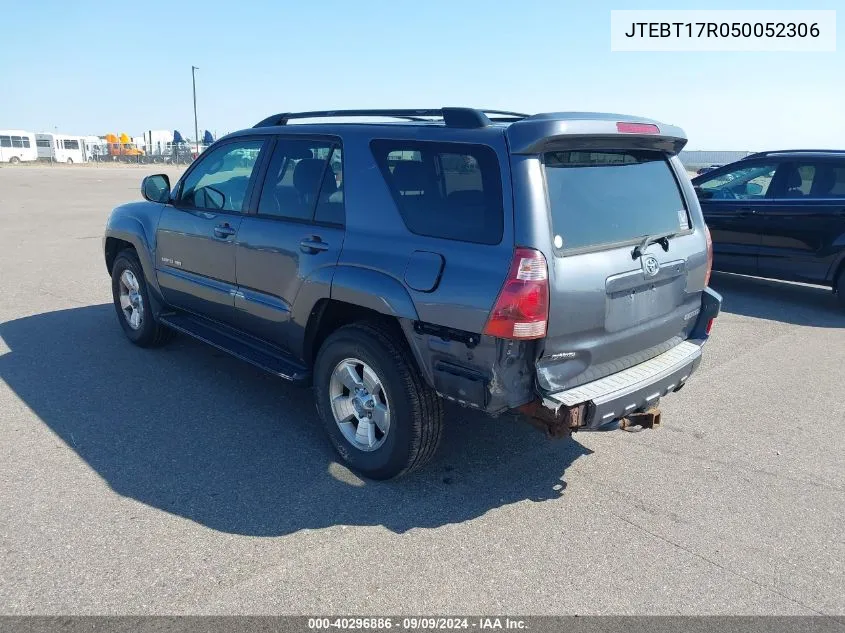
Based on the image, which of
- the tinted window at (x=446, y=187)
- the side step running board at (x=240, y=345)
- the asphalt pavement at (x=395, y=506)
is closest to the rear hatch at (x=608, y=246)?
the tinted window at (x=446, y=187)

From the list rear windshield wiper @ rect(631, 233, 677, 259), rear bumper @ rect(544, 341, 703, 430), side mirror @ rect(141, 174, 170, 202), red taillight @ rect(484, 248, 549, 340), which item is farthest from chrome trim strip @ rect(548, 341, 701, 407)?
side mirror @ rect(141, 174, 170, 202)

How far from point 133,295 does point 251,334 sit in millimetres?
1930

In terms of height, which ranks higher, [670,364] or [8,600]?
[670,364]

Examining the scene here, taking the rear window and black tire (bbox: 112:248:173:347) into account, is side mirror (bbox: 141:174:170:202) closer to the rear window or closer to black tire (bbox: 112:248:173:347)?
black tire (bbox: 112:248:173:347)

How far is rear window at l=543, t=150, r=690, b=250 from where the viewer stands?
3.14m

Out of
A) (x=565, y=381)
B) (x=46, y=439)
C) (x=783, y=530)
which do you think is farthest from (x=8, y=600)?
(x=783, y=530)

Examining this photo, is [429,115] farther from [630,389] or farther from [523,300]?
[630,389]

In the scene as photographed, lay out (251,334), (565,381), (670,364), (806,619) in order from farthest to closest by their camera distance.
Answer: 1. (251,334)
2. (670,364)
3. (565,381)
4. (806,619)

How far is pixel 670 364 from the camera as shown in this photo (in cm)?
361

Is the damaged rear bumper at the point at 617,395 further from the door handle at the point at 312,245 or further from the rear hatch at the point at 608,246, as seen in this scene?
the door handle at the point at 312,245

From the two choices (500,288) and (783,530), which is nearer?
(500,288)

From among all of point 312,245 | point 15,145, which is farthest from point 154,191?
point 15,145

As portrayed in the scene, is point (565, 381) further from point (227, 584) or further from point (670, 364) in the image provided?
point (227, 584)

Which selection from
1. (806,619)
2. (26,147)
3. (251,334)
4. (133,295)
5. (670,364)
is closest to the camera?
(806,619)
